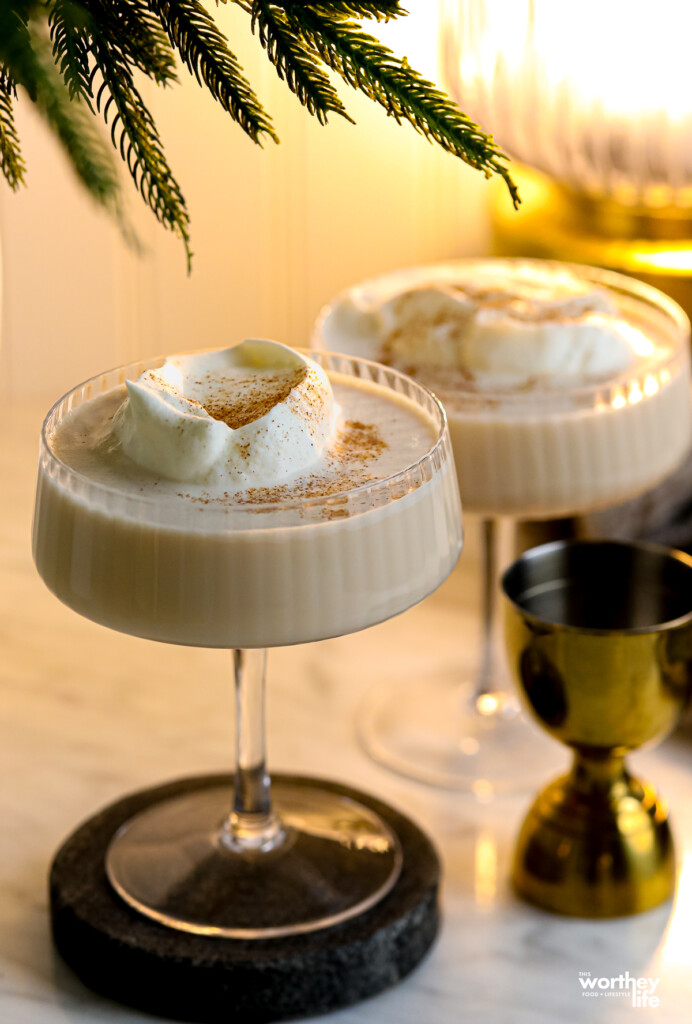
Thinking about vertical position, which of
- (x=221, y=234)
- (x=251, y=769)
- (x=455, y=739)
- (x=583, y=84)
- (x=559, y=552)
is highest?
(x=583, y=84)

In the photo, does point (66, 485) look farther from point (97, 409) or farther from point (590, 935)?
point (590, 935)

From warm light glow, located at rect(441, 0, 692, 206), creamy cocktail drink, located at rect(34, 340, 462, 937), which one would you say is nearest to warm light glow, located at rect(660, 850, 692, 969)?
creamy cocktail drink, located at rect(34, 340, 462, 937)

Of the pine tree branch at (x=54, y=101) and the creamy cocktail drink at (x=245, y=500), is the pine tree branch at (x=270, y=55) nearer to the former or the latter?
the pine tree branch at (x=54, y=101)

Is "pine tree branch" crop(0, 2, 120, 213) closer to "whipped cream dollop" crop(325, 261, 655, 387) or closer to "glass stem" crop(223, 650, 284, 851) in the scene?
"glass stem" crop(223, 650, 284, 851)

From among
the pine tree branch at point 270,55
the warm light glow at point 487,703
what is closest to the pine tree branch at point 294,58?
the pine tree branch at point 270,55

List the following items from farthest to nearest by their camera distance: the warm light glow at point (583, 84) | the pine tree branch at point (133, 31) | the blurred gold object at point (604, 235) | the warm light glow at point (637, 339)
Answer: the blurred gold object at point (604, 235), the warm light glow at point (583, 84), the warm light glow at point (637, 339), the pine tree branch at point (133, 31)

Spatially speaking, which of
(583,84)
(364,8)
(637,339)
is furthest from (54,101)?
(583,84)

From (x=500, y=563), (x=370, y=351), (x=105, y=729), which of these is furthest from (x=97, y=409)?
(x=500, y=563)

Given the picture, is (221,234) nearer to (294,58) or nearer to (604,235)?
(604,235)
